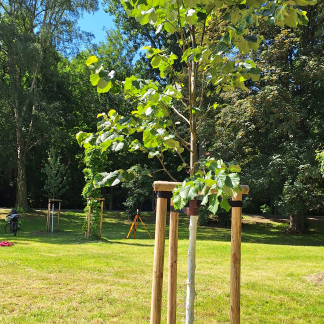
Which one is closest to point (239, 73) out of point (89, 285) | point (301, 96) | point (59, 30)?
point (89, 285)

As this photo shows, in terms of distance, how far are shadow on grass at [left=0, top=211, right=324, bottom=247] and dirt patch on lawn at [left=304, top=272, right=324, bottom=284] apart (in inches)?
231

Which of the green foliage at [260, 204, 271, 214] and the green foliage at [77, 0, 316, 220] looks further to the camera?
the green foliage at [260, 204, 271, 214]

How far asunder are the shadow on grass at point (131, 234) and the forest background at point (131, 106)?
54.6 inches

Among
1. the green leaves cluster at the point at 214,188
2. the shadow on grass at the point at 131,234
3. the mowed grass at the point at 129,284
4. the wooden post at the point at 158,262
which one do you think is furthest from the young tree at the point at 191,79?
the shadow on grass at the point at 131,234

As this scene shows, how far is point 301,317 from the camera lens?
490cm

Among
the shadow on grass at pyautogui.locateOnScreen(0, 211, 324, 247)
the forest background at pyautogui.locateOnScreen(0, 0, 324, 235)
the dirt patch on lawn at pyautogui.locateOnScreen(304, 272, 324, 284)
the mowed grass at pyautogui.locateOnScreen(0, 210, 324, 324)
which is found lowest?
the shadow on grass at pyautogui.locateOnScreen(0, 211, 324, 247)

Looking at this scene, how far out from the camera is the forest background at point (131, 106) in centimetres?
1442

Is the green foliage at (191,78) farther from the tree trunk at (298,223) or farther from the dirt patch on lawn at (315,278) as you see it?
the tree trunk at (298,223)

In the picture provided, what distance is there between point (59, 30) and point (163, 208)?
20.7 m

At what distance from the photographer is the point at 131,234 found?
15945 millimetres

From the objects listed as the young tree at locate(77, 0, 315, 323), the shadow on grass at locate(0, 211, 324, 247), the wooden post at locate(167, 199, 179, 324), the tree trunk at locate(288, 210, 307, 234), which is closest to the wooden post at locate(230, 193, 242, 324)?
the young tree at locate(77, 0, 315, 323)

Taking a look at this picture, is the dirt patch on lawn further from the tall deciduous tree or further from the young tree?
the tall deciduous tree

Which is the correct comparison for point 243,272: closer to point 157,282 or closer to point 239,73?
point 157,282

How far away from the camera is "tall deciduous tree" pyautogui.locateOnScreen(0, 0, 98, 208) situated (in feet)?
62.7
